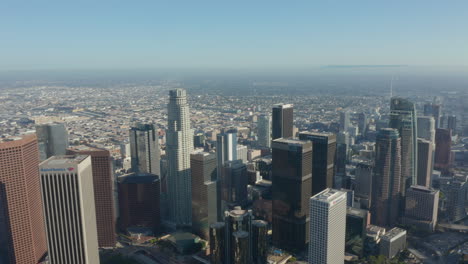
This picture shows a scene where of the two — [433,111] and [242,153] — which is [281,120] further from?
[433,111]

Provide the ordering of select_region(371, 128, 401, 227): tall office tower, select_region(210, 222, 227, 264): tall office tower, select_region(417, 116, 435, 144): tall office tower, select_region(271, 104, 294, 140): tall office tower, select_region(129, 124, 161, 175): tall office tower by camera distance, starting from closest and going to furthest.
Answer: select_region(210, 222, 227, 264): tall office tower
select_region(371, 128, 401, 227): tall office tower
select_region(129, 124, 161, 175): tall office tower
select_region(271, 104, 294, 140): tall office tower
select_region(417, 116, 435, 144): tall office tower

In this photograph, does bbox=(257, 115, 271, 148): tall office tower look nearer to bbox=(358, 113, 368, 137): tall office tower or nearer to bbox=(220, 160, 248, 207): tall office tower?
bbox=(358, 113, 368, 137): tall office tower

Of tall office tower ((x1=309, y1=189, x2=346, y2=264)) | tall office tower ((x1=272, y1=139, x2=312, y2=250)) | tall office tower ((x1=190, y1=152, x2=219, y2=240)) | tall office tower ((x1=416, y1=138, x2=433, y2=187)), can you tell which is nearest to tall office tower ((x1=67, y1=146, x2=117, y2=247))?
tall office tower ((x1=190, y1=152, x2=219, y2=240))

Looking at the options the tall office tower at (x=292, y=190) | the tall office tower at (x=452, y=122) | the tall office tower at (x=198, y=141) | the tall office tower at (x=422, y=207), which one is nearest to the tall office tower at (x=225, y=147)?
A: the tall office tower at (x=198, y=141)

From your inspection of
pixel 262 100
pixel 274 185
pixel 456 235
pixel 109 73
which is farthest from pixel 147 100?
pixel 456 235

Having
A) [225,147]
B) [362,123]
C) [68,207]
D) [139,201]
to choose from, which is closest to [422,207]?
[225,147]

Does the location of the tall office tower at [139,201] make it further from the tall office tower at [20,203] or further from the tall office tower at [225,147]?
the tall office tower at [225,147]

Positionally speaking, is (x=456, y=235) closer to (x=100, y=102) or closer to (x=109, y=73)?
(x=100, y=102)
